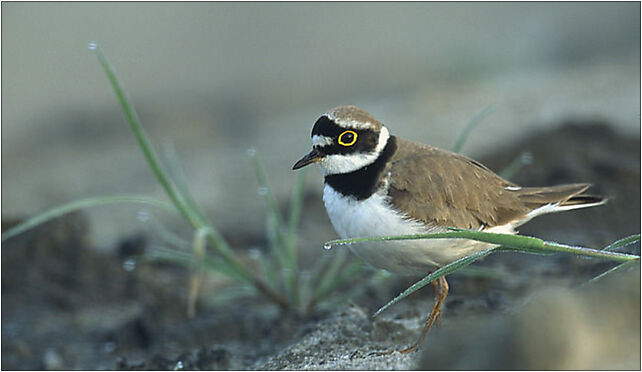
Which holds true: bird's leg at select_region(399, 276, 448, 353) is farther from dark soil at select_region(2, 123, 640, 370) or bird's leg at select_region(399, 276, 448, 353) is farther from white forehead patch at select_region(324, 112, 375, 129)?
white forehead patch at select_region(324, 112, 375, 129)

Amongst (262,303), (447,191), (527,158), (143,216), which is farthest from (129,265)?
(527,158)

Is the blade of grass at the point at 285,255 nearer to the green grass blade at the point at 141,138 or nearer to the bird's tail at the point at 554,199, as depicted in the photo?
the green grass blade at the point at 141,138

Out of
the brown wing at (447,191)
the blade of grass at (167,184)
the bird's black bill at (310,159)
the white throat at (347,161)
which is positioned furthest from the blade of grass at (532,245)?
the blade of grass at (167,184)

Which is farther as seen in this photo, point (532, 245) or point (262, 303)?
point (262, 303)

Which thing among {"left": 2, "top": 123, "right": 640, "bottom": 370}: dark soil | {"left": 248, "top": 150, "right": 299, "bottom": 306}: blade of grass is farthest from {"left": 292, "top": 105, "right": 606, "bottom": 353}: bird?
{"left": 248, "top": 150, "right": 299, "bottom": 306}: blade of grass

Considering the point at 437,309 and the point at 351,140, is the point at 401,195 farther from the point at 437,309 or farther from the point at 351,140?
the point at 437,309

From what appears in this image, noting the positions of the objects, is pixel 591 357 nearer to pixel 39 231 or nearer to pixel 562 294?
pixel 562 294
